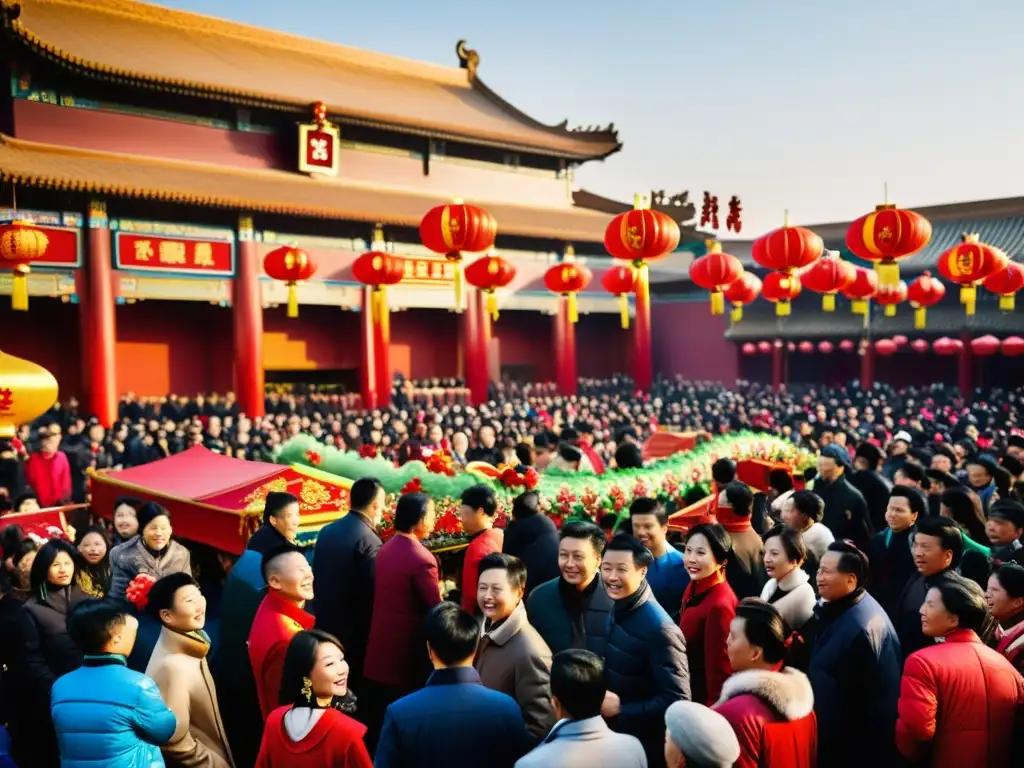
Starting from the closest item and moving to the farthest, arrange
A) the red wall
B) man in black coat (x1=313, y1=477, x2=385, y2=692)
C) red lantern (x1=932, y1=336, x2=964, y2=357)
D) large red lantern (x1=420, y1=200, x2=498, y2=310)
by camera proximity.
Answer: man in black coat (x1=313, y1=477, x2=385, y2=692) < large red lantern (x1=420, y1=200, x2=498, y2=310) < red lantern (x1=932, y1=336, x2=964, y2=357) < the red wall

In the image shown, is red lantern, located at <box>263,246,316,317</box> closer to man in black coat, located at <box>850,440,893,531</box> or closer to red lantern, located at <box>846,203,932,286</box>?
red lantern, located at <box>846,203,932,286</box>

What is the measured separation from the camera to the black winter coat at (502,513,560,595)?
170 inches

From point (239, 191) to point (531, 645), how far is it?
14.3 meters

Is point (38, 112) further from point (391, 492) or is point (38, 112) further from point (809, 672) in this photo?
point (809, 672)

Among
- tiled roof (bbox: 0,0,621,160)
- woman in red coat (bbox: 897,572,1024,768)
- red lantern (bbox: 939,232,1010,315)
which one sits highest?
tiled roof (bbox: 0,0,621,160)

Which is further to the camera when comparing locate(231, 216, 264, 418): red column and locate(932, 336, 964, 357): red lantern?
locate(932, 336, 964, 357): red lantern

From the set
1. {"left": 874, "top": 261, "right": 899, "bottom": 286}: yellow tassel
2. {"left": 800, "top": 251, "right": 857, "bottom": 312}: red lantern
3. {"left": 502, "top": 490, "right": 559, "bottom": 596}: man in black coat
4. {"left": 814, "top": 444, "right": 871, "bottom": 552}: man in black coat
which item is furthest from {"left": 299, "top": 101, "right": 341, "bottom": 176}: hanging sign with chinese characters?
{"left": 502, "top": 490, "right": 559, "bottom": 596}: man in black coat

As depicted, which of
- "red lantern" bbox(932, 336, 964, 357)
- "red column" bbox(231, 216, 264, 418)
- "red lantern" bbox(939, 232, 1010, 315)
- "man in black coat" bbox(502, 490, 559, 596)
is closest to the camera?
"man in black coat" bbox(502, 490, 559, 596)

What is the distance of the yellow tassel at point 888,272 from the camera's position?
8.85m

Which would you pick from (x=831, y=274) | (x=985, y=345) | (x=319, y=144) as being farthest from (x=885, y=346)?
(x=319, y=144)

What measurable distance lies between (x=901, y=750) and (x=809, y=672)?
1.35 feet

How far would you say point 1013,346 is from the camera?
1805 cm

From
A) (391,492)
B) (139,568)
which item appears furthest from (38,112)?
(139,568)

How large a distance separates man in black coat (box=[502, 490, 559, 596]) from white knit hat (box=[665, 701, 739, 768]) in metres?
2.42
